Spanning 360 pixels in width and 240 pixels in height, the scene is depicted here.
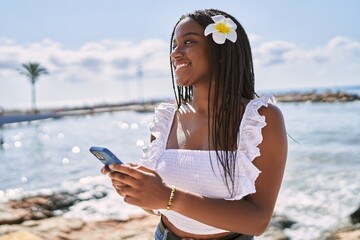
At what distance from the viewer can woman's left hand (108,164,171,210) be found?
1.26m

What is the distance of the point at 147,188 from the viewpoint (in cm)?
128

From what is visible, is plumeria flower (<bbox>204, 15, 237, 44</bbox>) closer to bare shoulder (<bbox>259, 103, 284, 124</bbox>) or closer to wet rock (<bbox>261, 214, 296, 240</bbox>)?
bare shoulder (<bbox>259, 103, 284, 124</bbox>)

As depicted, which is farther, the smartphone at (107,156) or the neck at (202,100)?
the neck at (202,100)

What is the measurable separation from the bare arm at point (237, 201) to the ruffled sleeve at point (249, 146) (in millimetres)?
22

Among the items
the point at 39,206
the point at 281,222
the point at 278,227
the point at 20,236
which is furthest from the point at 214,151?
the point at 39,206

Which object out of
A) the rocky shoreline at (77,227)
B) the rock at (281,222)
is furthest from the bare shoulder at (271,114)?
the rock at (281,222)

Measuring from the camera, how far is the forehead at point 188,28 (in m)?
1.63

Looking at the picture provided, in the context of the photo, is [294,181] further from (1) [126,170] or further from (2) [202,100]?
(1) [126,170]

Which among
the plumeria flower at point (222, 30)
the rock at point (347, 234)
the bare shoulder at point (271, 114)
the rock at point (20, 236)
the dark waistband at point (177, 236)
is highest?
the plumeria flower at point (222, 30)

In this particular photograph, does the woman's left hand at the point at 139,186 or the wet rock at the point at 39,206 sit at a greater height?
the woman's left hand at the point at 139,186

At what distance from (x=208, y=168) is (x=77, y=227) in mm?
5823

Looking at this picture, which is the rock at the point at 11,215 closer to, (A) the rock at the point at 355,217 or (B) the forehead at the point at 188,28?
(A) the rock at the point at 355,217

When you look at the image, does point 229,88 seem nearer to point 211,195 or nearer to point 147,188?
point 211,195

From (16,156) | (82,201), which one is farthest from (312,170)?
(16,156)
